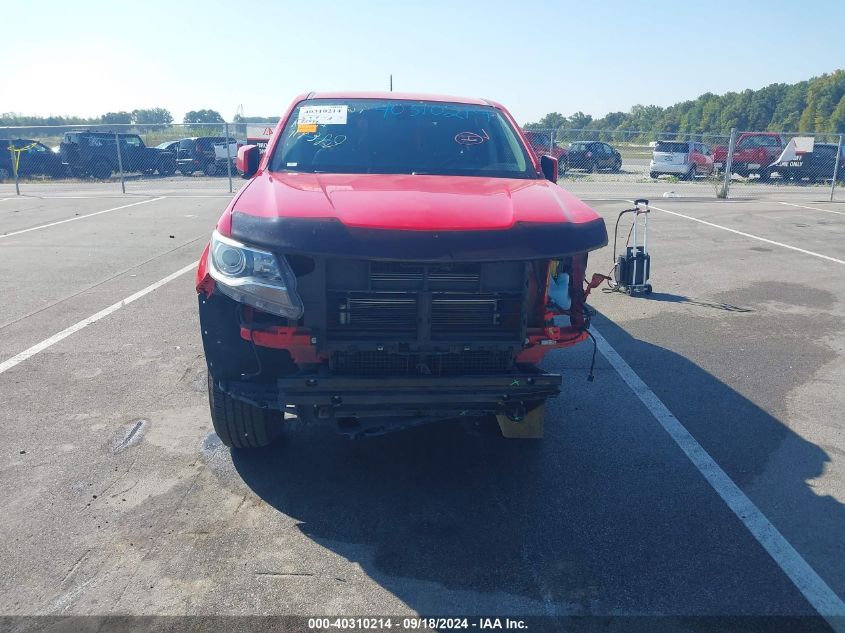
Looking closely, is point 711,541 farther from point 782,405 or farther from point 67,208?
point 67,208

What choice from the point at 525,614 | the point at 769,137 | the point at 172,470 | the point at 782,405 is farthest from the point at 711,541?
the point at 769,137

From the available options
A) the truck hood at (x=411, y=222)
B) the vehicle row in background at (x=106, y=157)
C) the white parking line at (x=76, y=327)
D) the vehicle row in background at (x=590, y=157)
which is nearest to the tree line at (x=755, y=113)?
the vehicle row in background at (x=590, y=157)

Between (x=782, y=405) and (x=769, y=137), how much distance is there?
23826 millimetres

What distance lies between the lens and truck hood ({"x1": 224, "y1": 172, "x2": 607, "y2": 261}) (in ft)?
9.87

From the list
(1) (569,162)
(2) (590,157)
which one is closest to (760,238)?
(1) (569,162)

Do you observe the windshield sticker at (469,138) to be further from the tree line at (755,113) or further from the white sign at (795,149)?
the tree line at (755,113)

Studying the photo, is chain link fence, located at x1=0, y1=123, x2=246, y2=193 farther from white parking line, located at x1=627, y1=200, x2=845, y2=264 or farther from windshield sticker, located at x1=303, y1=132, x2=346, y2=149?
windshield sticker, located at x1=303, y1=132, x2=346, y2=149

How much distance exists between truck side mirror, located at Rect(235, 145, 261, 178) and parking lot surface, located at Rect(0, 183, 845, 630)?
5.12 feet

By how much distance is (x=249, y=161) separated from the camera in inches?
195

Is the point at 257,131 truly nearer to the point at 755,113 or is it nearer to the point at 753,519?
the point at 753,519

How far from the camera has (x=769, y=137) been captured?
83.5ft

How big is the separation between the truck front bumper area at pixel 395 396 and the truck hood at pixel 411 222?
58 cm

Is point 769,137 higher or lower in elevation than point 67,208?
higher

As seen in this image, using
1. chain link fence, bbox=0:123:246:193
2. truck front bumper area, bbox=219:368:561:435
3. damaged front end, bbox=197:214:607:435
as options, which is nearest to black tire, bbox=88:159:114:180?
chain link fence, bbox=0:123:246:193
